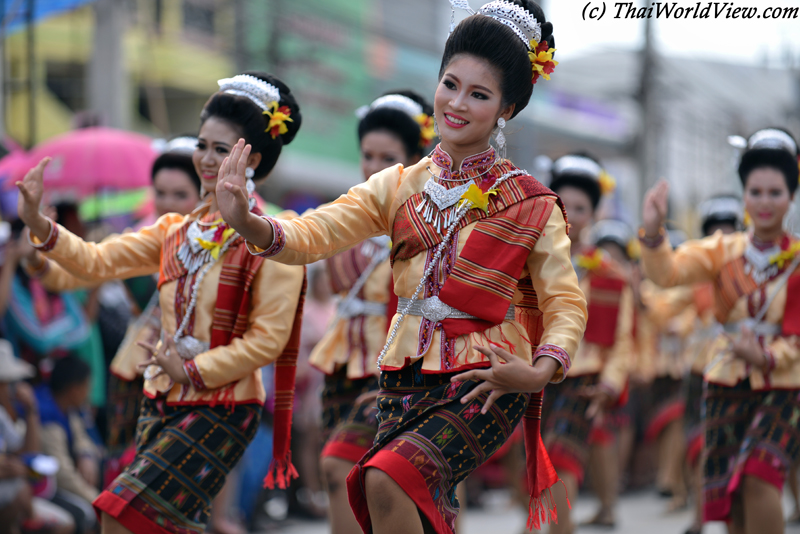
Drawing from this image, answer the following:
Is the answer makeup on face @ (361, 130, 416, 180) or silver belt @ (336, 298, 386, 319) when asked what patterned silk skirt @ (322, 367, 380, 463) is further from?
makeup on face @ (361, 130, 416, 180)

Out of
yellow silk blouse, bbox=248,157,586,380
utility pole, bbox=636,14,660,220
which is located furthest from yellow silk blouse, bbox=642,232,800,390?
utility pole, bbox=636,14,660,220

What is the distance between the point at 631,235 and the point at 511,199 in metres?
6.57

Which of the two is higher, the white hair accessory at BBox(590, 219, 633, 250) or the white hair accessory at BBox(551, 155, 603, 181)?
the white hair accessory at BBox(551, 155, 603, 181)

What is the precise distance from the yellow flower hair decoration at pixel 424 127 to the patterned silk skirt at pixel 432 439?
2.05 m

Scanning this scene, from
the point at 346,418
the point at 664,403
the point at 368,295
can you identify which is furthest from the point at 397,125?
the point at 664,403

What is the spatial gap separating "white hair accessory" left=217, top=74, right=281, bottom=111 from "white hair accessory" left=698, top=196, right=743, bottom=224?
541cm

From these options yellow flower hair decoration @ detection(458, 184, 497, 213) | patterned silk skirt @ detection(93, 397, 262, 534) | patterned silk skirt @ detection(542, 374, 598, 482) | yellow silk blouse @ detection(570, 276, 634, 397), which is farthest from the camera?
yellow silk blouse @ detection(570, 276, 634, 397)

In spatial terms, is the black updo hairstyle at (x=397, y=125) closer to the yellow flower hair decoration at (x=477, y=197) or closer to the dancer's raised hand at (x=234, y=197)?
the yellow flower hair decoration at (x=477, y=197)

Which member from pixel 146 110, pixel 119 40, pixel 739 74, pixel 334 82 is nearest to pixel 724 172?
pixel 739 74

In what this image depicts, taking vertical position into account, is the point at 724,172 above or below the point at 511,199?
below

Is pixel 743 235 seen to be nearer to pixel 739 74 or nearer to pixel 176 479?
pixel 176 479

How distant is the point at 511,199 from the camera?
316cm

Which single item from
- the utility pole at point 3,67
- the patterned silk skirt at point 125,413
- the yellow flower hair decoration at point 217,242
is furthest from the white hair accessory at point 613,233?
the yellow flower hair decoration at point 217,242

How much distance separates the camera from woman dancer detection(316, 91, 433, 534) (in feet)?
16.0
